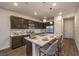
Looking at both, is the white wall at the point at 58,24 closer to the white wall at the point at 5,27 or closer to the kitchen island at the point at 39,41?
the kitchen island at the point at 39,41

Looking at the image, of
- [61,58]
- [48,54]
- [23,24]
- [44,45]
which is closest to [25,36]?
[23,24]

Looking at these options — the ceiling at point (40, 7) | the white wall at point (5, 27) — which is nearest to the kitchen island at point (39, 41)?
the white wall at point (5, 27)

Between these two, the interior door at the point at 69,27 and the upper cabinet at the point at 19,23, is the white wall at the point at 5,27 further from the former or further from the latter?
the interior door at the point at 69,27

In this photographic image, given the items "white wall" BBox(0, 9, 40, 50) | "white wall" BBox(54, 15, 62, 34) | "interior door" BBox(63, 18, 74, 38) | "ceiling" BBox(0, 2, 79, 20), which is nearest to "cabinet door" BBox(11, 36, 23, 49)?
"white wall" BBox(0, 9, 40, 50)

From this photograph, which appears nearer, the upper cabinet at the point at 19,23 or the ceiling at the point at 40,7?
the ceiling at the point at 40,7

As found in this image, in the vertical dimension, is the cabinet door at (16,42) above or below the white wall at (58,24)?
below

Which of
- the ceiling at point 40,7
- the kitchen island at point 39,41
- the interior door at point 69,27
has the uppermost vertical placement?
the ceiling at point 40,7

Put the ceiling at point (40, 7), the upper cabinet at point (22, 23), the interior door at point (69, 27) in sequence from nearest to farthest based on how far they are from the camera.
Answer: the ceiling at point (40, 7) → the interior door at point (69, 27) → the upper cabinet at point (22, 23)

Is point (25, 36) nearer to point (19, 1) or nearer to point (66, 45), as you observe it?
point (19, 1)

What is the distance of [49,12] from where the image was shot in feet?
6.33

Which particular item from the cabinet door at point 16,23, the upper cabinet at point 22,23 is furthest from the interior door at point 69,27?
the cabinet door at point 16,23

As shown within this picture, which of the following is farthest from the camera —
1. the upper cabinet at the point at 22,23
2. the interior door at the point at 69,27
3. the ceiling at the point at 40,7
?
the upper cabinet at the point at 22,23

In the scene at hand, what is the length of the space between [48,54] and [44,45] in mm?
214

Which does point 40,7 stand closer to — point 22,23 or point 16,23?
point 22,23
